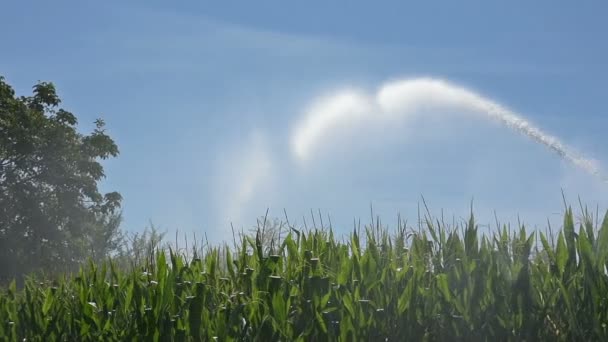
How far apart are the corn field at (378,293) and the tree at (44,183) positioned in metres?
33.8

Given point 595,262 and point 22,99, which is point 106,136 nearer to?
point 22,99

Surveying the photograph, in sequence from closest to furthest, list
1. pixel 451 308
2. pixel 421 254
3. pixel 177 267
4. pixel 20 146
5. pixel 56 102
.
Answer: pixel 451 308
pixel 421 254
pixel 177 267
pixel 20 146
pixel 56 102

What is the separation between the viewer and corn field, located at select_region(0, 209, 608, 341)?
5270mm

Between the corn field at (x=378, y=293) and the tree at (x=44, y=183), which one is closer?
the corn field at (x=378, y=293)

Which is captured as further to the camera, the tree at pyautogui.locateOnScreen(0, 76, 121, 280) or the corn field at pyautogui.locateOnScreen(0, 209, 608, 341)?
the tree at pyautogui.locateOnScreen(0, 76, 121, 280)

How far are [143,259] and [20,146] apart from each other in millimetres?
33530

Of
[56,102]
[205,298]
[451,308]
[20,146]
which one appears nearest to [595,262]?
[451,308]

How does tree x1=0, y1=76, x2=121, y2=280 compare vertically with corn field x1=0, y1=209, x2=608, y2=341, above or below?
above

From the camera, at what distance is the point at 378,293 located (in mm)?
5680

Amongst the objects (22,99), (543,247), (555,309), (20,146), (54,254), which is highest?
(22,99)

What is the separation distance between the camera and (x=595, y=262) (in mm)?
Answer: 5242

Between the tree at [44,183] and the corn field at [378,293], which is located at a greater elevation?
the tree at [44,183]

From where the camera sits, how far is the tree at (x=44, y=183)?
39625 mm

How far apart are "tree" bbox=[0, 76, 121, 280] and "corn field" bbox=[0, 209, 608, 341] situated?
3384 cm
